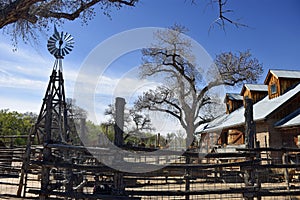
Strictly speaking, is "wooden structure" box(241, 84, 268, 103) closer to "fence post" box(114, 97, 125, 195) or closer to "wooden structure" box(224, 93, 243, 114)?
"wooden structure" box(224, 93, 243, 114)

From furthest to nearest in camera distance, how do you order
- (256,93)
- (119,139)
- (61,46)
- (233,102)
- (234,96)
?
(234,96)
(233,102)
(256,93)
(61,46)
(119,139)

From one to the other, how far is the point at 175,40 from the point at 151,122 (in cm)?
724

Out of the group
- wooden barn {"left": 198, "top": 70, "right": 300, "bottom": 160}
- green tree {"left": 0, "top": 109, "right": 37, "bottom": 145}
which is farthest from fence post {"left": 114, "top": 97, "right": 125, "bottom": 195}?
green tree {"left": 0, "top": 109, "right": 37, "bottom": 145}

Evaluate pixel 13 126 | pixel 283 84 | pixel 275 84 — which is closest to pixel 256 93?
pixel 275 84

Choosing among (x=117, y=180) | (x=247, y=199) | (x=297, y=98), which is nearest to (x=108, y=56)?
(x=117, y=180)

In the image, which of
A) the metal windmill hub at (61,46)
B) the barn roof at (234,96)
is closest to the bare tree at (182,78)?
the barn roof at (234,96)

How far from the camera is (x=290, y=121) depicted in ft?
43.0

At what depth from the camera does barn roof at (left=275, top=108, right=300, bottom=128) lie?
1255cm

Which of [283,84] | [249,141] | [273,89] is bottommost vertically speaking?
[249,141]

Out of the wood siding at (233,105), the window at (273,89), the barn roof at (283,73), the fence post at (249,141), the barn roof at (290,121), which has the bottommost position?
the fence post at (249,141)

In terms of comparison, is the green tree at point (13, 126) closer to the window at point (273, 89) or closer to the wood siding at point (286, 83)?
the window at point (273, 89)

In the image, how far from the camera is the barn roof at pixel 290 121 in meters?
12.6

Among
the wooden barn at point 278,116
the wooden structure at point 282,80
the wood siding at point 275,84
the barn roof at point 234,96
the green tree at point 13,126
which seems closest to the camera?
the wooden barn at point 278,116

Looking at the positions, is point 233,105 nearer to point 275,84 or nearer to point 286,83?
point 275,84
